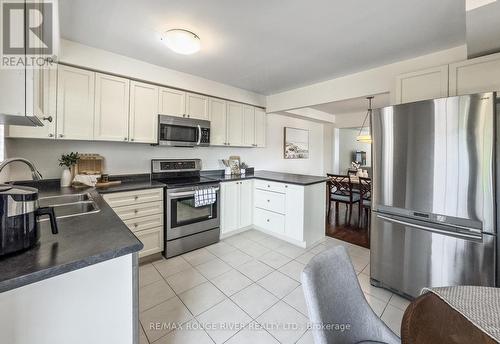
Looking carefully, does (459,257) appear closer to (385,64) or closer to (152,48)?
(385,64)

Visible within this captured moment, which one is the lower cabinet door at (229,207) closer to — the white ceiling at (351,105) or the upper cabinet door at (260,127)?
the upper cabinet door at (260,127)

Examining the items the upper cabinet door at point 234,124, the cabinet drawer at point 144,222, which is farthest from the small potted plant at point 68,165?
the upper cabinet door at point 234,124

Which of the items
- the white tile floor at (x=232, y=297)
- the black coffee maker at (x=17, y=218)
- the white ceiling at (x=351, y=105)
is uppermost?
the white ceiling at (x=351, y=105)

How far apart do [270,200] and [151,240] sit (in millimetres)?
1724

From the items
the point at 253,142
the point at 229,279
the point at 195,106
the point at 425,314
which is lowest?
the point at 229,279

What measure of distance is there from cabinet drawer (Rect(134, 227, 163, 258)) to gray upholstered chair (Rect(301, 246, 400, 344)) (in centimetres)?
218

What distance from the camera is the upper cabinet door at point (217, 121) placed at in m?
3.37

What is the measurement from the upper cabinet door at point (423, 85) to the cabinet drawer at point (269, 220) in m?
2.07

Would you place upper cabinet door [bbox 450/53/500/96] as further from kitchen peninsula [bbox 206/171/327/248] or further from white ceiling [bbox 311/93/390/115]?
white ceiling [bbox 311/93/390/115]

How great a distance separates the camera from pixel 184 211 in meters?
2.80

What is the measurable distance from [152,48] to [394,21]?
234 cm

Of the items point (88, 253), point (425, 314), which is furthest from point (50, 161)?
point (425, 314)

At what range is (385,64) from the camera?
8.60ft

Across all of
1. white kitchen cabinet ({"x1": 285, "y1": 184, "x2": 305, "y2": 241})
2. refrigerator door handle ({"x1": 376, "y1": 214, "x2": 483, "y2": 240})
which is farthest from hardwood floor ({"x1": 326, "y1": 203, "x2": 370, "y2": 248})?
refrigerator door handle ({"x1": 376, "y1": 214, "x2": 483, "y2": 240})
